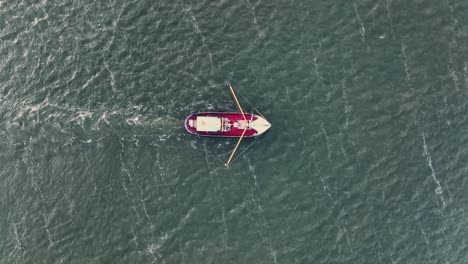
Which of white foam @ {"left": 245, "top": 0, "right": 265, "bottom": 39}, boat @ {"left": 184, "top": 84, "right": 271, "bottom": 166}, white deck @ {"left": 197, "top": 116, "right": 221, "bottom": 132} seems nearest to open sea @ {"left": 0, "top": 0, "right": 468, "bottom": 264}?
white foam @ {"left": 245, "top": 0, "right": 265, "bottom": 39}

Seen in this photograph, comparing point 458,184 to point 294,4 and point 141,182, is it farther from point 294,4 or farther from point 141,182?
point 141,182

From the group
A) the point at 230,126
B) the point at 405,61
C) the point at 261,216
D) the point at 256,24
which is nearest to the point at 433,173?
the point at 405,61

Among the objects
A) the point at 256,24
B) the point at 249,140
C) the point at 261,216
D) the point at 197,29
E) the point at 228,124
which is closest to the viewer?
the point at 261,216

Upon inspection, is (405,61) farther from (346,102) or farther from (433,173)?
(433,173)

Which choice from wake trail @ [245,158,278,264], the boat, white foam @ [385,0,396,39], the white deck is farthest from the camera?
white foam @ [385,0,396,39]

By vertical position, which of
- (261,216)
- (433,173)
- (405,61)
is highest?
(405,61)

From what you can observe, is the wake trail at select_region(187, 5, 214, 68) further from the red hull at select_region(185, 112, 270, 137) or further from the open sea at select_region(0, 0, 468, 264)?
the red hull at select_region(185, 112, 270, 137)

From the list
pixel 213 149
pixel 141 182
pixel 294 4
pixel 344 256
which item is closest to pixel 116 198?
pixel 141 182

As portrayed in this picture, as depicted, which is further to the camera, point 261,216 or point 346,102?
point 346,102
